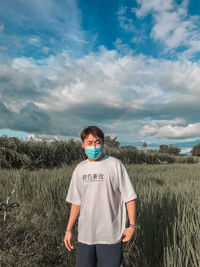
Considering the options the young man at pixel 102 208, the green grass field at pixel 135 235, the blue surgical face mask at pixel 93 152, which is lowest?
the green grass field at pixel 135 235

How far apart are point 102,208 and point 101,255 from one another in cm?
31

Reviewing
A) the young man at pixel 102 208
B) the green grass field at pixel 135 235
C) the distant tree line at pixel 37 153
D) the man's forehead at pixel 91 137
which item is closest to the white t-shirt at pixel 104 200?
the young man at pixel 102 208

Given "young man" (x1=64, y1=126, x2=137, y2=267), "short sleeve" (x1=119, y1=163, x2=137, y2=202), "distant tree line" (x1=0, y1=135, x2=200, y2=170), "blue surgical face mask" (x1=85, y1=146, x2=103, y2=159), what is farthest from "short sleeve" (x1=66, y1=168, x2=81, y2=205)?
"distant tree line" (x1=0, y1=135, x2=200, y2=170)

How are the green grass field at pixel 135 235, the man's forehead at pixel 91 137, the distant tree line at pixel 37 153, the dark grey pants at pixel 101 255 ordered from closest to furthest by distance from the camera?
the dark grey pants at pixel 101 255
the man's forehead at pixel 91 137
the green grass field at pixel 135 235
the distant tree line at pixel 37 153

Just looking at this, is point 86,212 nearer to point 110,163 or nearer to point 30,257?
point 110,163

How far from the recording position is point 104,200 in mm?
1436

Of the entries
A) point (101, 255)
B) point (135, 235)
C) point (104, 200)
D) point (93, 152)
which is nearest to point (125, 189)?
point (104, 200)

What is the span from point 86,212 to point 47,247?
1.24 meters

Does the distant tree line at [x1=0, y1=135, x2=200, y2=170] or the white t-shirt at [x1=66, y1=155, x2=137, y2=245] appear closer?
the white t-shirt at [x1=66, y1=155, x2=137, y2=245]

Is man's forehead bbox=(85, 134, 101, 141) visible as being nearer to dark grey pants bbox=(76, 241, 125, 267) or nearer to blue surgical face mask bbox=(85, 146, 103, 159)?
blue surgical face mask bbox=(85, 146, 103, 159)

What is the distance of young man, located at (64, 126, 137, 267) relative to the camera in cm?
140

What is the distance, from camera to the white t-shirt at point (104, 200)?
141 centimetres

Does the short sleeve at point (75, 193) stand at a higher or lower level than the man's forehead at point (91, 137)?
lower

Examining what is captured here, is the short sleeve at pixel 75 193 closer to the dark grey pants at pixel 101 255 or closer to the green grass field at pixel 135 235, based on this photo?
the dark grey pants at pixel 101 255
